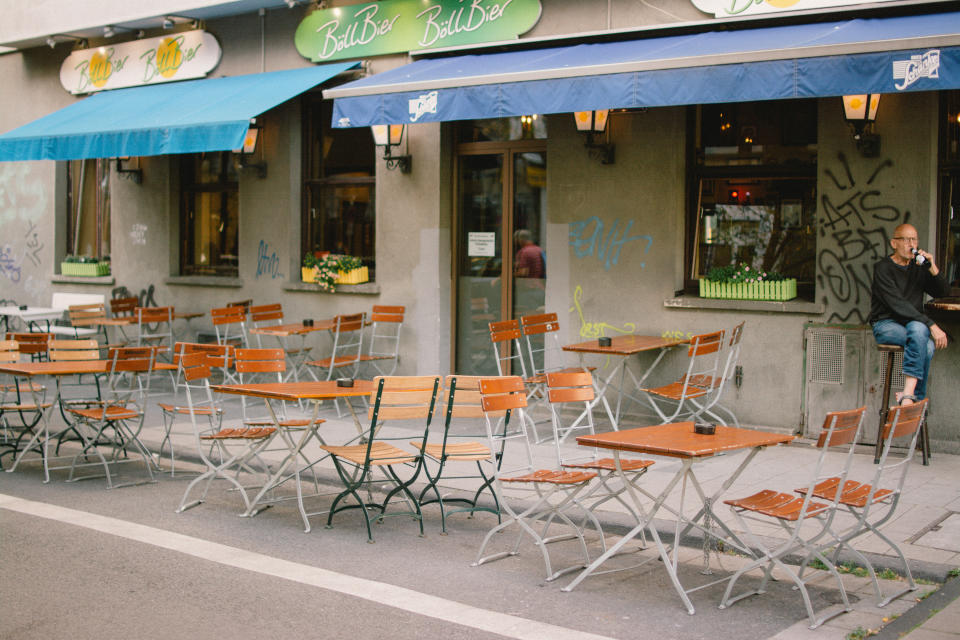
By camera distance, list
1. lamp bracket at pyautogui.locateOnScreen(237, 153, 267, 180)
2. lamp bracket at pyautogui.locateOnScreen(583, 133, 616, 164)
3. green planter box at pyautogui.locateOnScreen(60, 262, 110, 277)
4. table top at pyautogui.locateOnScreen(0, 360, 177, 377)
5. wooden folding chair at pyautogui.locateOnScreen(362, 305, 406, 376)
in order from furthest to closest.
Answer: green planter box at pyautogui.locateOnScreen(60, 262, 110, 277)
lamp bracket at pyautogui.locateOnScreen(237, 153, 267, 180)
wooden folding chair at pyautogui.locateOnScreen(362, 305, 406, 376)
lamp bracket at pyautogui.locateOnScreen(583, 133, 616, 164)
table top at pyautogui.locateOnScreen(0, 360, 177, 377)

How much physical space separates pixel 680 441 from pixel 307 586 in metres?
2.15

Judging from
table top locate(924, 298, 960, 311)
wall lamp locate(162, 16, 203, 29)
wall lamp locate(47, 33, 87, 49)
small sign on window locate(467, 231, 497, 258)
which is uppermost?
wall lamp locate(47, 33, 87, 49)

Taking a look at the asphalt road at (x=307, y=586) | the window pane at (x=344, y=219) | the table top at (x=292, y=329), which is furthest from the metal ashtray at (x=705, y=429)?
the window pane at (x=344, y=219)

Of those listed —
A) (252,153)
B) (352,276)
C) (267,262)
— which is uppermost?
(252,153)

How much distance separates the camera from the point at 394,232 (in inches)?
477

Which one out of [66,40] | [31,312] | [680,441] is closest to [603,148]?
[680,441]

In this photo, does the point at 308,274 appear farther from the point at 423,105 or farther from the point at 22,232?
the point at 22,232

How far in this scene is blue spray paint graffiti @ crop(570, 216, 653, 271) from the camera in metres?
10.5

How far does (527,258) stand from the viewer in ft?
37.6

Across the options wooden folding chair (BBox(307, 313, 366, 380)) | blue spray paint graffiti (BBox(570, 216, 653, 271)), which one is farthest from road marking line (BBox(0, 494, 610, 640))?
blue spray paint graffiti (BBox(570, 216, 653, 271))

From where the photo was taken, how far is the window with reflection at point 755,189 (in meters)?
9.77

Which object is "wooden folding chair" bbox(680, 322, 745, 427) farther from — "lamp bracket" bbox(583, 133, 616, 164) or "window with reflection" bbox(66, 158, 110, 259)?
"window with reflection" bbox(66, 158, 110, 259)

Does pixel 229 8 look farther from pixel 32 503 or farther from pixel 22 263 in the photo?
pixel 32 503

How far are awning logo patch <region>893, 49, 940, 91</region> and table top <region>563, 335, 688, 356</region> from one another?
3.11 m
